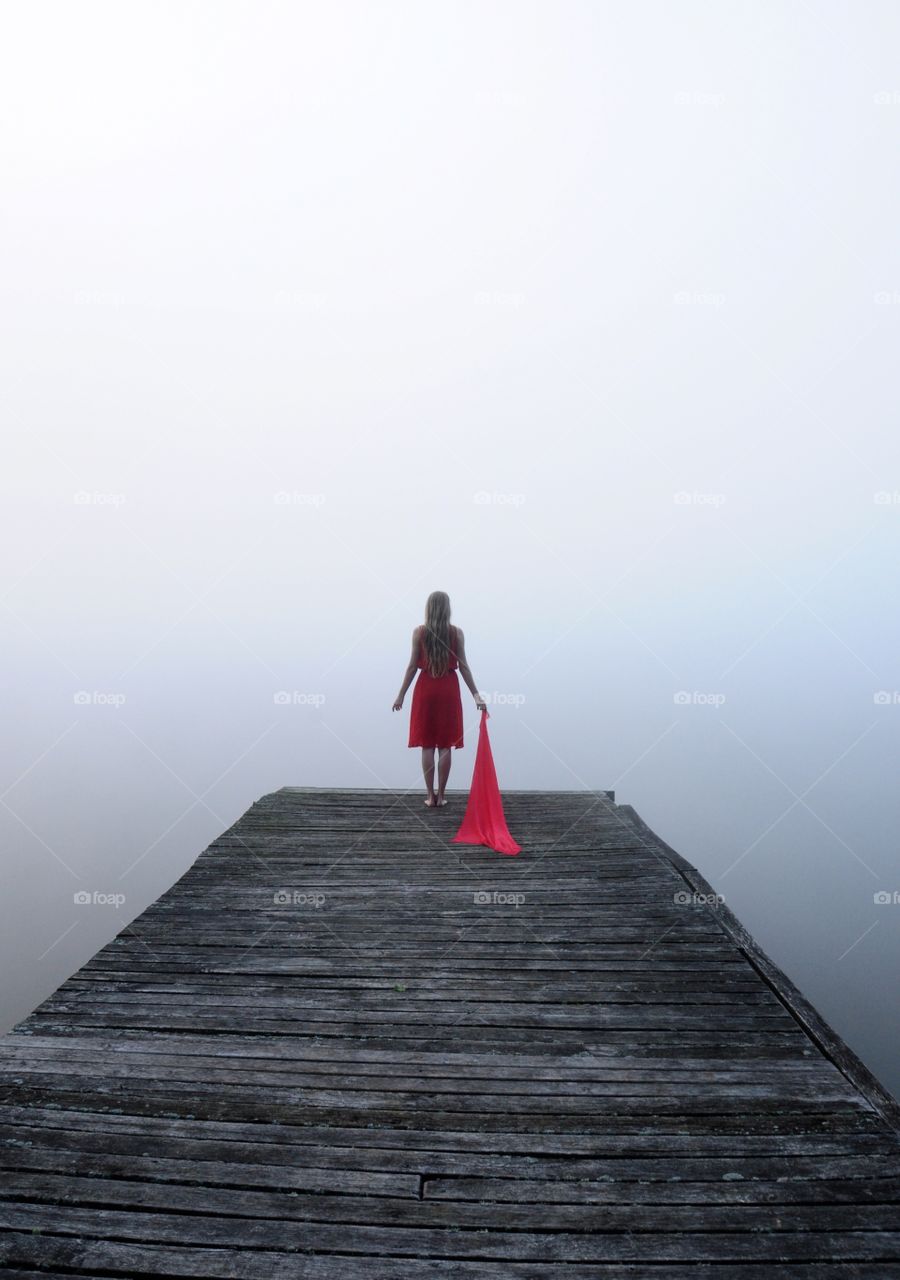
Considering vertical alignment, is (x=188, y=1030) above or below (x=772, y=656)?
above

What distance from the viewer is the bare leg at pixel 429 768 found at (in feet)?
25.1

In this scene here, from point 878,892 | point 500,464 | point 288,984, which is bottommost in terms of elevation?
point 878,892

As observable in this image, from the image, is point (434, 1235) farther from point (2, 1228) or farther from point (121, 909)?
point (121, 909)

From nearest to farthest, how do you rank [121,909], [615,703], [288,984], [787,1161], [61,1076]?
[787,1161] < [61,1076] < [288,984] < [121,909] < [615,703]

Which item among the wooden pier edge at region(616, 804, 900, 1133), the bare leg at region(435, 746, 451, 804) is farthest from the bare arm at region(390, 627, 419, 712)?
the wooden pier edge at region(616, 804, 900, 1133)

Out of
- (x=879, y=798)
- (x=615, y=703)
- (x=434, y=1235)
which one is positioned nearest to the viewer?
(x=434, y=1235)

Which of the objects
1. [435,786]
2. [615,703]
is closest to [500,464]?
[615,703]

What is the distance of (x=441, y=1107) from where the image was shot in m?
2.93

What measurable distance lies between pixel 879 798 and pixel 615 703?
60.2ft

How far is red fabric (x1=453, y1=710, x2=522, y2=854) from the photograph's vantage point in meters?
6.57

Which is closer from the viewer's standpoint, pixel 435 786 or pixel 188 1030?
pixel 188 1030

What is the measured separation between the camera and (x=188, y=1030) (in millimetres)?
3559

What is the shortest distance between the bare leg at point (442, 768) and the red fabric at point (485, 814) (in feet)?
3.04

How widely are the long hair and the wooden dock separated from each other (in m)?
2.49
